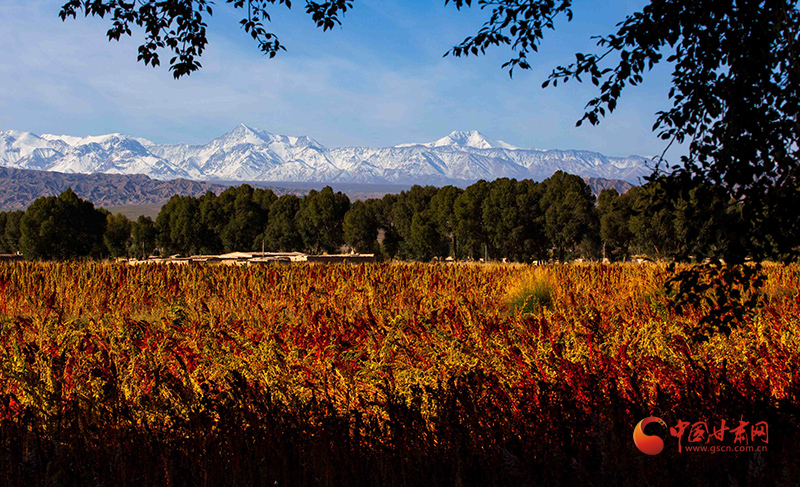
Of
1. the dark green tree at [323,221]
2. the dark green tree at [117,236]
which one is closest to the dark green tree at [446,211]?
the dark green tree at [323,221]

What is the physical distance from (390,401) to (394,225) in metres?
59.8

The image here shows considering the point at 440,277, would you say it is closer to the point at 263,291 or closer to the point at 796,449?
the point at 263,291

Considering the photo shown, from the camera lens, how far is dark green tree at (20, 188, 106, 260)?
5831 cm

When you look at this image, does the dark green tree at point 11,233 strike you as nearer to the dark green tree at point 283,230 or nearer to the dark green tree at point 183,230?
the dark green tree at point 183,230

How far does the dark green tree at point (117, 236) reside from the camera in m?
76.3

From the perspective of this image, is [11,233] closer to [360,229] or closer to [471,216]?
[360,229]

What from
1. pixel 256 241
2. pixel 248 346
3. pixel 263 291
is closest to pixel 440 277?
pixel 263 291

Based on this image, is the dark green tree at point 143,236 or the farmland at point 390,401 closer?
the farmland at point 390,401

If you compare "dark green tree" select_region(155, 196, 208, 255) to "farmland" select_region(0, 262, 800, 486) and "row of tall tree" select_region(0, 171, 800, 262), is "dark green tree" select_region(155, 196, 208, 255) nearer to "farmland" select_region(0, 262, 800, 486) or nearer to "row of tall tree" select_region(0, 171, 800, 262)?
"row of tall tree" select_region(0, 171, 800, 262)

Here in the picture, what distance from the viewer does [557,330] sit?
18.0 ft

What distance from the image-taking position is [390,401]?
2.81 m

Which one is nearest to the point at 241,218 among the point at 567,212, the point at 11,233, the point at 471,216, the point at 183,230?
the point at 183,230

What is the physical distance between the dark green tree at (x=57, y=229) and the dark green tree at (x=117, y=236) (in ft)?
43.6

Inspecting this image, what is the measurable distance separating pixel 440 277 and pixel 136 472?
8.16 m
